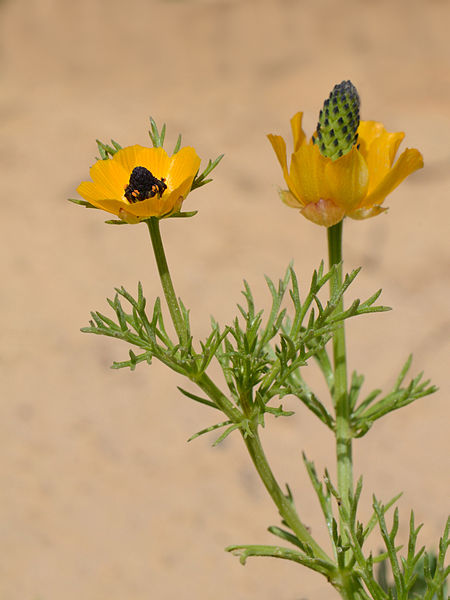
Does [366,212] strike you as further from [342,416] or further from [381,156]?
[342,416]

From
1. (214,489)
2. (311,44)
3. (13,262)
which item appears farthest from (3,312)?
(311,44)

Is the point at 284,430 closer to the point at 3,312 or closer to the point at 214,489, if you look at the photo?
the point at 214,489

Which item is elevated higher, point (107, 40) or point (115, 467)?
point (107, 40)

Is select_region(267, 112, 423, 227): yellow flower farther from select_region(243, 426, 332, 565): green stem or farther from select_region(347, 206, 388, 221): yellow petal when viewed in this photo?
select_region(243, 426, 332, 565): green stem

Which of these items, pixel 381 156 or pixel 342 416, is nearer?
pixel 381 156

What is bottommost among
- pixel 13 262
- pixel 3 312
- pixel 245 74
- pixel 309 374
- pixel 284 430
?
pixel 284 430

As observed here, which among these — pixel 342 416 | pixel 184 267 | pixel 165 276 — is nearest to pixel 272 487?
pixel 342 416
